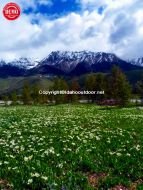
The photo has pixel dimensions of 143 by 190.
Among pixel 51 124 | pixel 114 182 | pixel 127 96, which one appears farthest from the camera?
pixel 127 96

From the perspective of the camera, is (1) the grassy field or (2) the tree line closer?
(1) the grassy field

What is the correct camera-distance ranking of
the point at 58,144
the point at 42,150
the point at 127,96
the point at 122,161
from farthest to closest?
1. the point at 127,96
2. the point at 58,144
3. the point at 42,150
4. the point at 122,161

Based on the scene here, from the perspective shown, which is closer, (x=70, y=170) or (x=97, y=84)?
(x=70, y=170)

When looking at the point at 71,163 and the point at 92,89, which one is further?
the point at 92,89

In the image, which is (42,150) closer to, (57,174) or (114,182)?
(57,174)

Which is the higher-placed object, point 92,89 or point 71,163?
point 92,89

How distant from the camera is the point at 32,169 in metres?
13.3

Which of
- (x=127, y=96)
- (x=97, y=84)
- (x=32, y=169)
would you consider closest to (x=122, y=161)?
(x=32, y=169)

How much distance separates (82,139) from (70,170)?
685 centimetres

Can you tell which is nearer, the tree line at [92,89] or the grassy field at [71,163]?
the grassy field at [71,163]

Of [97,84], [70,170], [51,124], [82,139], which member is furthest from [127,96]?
[70,170]

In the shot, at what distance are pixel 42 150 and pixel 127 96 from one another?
266ft

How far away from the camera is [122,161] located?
14.7m

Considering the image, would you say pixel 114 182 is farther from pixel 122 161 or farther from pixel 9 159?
pixel 9 159
